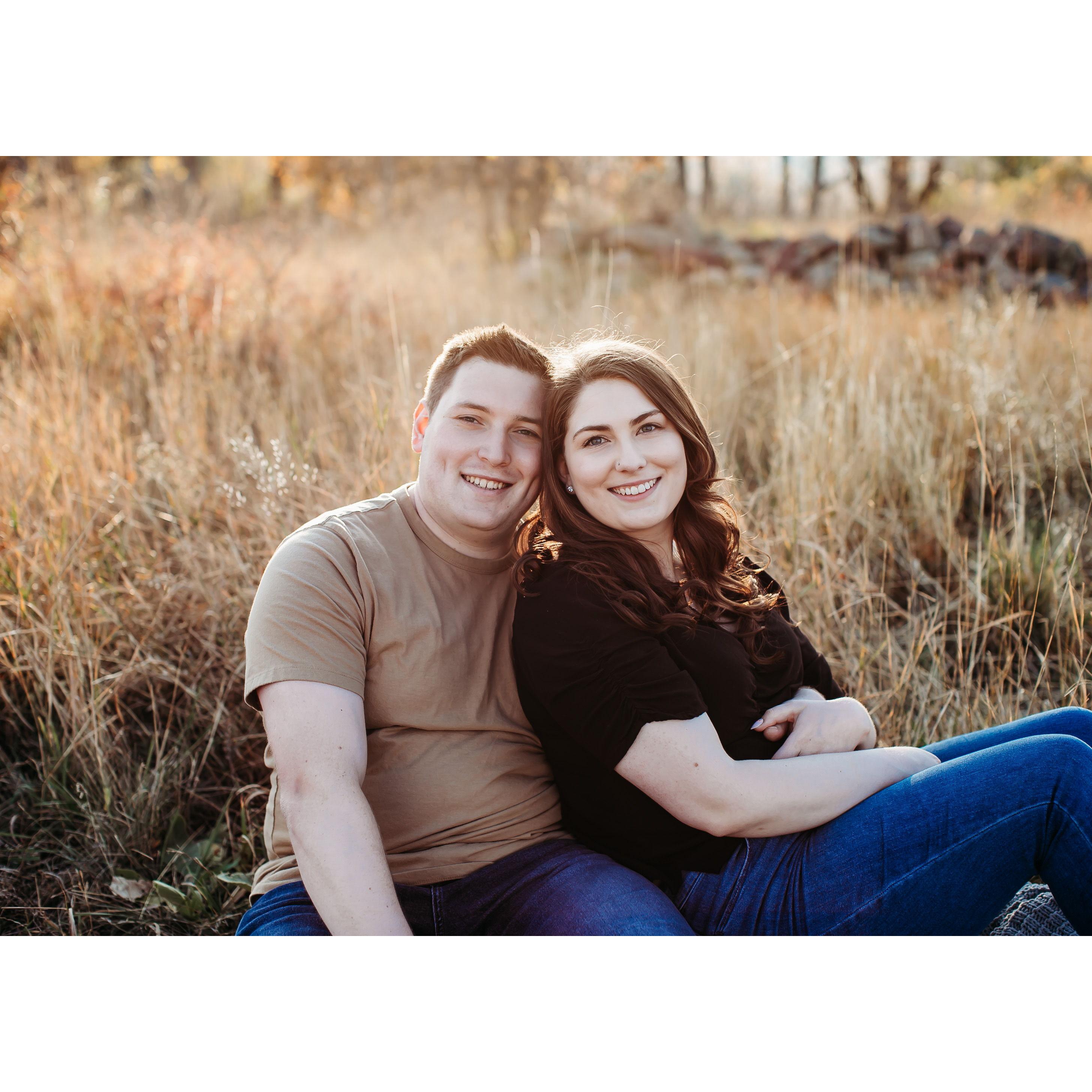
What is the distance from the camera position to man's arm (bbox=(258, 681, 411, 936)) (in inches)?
61.6

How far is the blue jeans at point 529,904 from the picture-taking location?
1690mm

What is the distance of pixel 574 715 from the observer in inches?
65.9

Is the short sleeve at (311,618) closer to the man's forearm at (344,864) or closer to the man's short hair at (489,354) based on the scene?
the man's forearm at (344,864)

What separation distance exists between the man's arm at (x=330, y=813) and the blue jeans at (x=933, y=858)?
65 centimetres

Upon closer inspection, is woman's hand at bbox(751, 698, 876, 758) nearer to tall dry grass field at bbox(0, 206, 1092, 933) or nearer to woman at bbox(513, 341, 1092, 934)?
woman at bbox(513, 341, 1092, 934)

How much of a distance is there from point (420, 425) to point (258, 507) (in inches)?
46.5

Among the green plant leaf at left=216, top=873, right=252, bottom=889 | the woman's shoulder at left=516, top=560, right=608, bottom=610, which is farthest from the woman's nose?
the green plant leaf at left=216, top=873, right=252, bottom=889

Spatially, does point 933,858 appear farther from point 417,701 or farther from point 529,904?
point 417,701

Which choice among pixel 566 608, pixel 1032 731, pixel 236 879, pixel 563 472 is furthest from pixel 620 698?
pixel 236 879

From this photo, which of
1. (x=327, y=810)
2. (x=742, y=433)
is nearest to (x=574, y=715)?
(x=327, y=810)

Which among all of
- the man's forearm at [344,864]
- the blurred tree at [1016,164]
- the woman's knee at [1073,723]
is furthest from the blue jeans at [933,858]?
the blurred tree at [1016,164]

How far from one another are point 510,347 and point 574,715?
2.81 feet
